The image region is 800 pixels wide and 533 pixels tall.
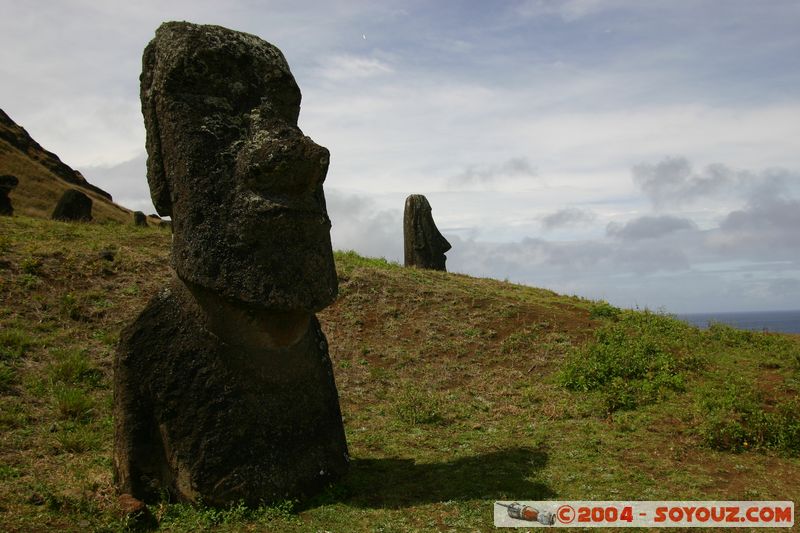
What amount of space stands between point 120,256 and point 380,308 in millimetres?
5051

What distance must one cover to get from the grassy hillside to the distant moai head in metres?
1.87

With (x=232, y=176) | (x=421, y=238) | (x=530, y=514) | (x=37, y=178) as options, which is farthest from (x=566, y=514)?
(x=37, y=178)

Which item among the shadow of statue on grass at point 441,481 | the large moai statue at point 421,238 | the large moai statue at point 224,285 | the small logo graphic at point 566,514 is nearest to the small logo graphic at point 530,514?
the small logo graphic at point 566,514

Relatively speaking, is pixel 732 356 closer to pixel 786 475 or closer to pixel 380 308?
pixel 786 475

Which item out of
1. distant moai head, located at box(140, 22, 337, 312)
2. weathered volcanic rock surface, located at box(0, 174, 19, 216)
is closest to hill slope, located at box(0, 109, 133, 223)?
weathered volcanic rock surface, located at box(0, 174, 19, 216)

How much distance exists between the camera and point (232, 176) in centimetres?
550

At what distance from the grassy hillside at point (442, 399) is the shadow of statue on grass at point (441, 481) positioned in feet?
0.09

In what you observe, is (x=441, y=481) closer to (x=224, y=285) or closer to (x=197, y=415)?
(x=197, y=415)

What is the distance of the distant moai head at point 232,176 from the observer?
5375 mm

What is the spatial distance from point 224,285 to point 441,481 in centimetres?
272

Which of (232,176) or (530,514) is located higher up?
(232,176)

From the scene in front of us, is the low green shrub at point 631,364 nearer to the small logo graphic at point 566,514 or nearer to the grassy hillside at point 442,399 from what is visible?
the grassy hillside at point 442,399

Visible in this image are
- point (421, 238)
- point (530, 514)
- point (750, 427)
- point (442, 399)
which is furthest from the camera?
point (421, 238)

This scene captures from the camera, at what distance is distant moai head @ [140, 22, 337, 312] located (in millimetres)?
5375
